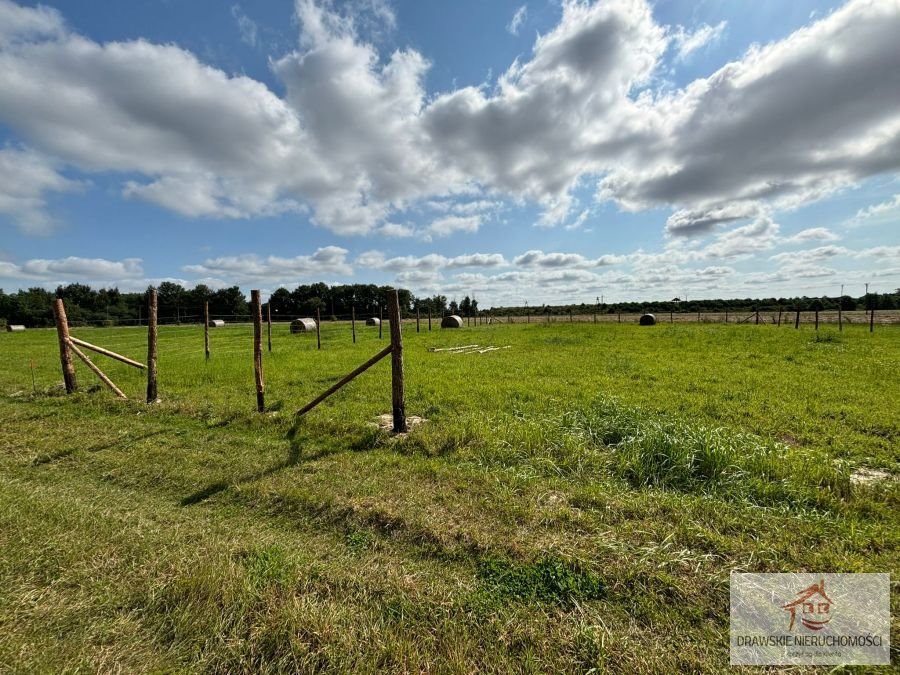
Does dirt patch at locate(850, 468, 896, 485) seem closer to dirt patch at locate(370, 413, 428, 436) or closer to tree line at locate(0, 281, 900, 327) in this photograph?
dirt patch at locate(370, 413, 428, 436)

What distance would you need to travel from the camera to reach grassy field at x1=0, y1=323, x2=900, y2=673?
95.3 inches

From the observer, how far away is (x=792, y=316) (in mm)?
42875

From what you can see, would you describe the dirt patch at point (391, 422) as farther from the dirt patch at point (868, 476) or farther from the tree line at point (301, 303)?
the tree line at point (301, 303)

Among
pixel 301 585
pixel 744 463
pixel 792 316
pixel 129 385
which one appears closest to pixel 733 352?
pixel 744 463

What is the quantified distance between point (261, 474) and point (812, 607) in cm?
567

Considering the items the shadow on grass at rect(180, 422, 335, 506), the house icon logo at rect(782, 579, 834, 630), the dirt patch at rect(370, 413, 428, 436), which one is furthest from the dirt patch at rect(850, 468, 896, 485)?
the shadow on grass at rect(180, 422, 335, 506)

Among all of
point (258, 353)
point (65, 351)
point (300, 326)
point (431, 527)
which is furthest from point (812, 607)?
point (300, 326)

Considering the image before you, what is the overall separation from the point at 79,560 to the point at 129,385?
29.5 feet

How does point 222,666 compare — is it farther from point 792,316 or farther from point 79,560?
point 792,316

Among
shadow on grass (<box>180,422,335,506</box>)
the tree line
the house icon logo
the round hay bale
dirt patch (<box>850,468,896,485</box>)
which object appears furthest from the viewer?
the tree line

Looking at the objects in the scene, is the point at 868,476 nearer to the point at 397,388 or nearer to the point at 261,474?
the point at 397,388

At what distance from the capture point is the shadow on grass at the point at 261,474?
14.5 ft

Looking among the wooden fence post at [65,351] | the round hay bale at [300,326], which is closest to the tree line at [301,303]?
the round hay bale at [300,326]

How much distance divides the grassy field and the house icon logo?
0.75 feet
